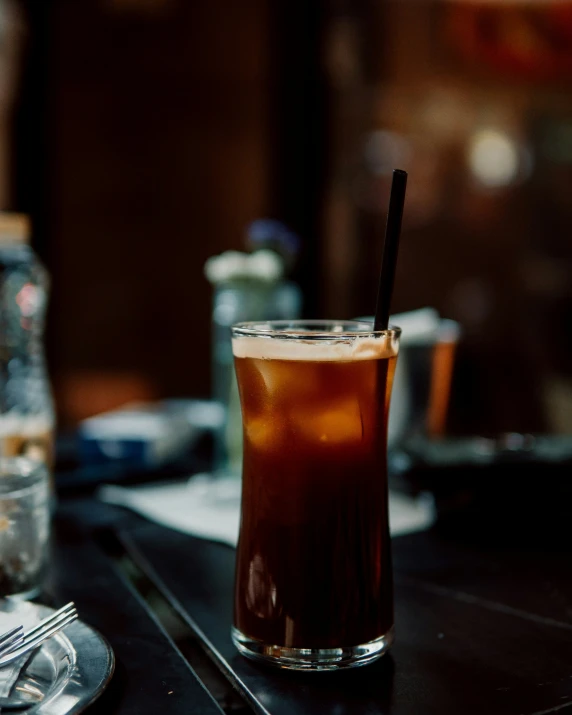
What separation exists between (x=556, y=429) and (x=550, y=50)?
182 centimetres

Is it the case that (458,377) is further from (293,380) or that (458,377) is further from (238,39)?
(238,39)

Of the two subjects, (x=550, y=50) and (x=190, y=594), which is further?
(x=550, y=50)

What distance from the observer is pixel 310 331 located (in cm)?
66

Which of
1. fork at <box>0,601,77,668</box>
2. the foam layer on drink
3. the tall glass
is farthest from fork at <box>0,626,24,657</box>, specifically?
the foam layer on drink

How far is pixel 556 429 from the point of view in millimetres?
3264

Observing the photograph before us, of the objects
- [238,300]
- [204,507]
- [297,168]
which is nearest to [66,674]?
[204,507]

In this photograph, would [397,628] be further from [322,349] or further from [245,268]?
[245,268]

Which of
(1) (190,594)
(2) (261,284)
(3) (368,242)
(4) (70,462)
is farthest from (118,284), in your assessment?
(1) (190,594)

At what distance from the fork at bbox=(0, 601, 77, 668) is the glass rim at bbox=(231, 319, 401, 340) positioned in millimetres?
262

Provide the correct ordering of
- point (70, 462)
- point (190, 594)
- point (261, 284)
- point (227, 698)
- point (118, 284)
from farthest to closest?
point (118, 284) → point (70, 462) → point (261, 284) → point (190, 594) → point (227, 698)

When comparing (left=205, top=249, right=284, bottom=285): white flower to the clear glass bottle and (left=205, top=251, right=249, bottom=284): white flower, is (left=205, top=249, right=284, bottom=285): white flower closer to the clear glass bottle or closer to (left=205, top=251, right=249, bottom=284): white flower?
(left=205, top=251, right=249, bottom=284): white flower

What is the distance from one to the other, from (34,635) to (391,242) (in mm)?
410

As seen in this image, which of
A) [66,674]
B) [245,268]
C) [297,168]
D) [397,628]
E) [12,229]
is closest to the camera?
[66,674]

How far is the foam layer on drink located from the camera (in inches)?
25.5
